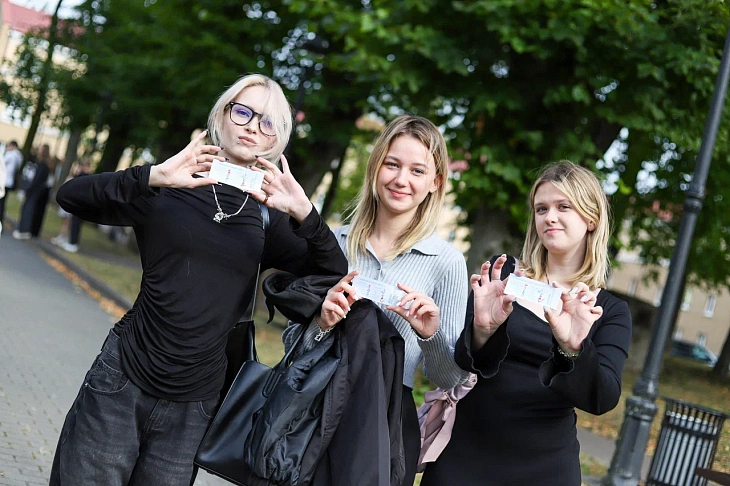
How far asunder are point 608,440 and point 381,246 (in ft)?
35.5

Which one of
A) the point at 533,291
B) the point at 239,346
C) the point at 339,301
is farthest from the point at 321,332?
the point at 533,291

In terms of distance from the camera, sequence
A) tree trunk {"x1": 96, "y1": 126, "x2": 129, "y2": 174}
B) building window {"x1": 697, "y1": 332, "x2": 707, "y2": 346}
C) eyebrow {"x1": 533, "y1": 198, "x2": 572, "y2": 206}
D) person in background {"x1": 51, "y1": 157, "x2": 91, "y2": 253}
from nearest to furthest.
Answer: eyebrow {"x1": 533, "y1": 198, "x2": 572, "y2": 206} < person in background {"x1": 51, "y1": 157, "x2": 91, "y2": 253} < tree trunk {"x1": 96, "y1": 126, "x2": 129, "y2": 174} < building window {"x1": 697, "y1": 332, "x2": 707, "y2": 346}

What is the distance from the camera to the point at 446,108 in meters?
12.4

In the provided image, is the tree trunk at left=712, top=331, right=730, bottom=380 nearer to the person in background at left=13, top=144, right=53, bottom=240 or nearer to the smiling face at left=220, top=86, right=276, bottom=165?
the person in background at left=13, top=144, right=53, bottom=240

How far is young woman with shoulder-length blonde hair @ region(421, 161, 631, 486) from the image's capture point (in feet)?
10.5

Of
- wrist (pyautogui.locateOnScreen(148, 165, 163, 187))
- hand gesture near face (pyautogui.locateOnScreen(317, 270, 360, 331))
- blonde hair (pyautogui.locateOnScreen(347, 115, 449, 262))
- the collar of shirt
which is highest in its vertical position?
blonde hair (pyautogui.locateOnScreen(347, 115, 449, 262))

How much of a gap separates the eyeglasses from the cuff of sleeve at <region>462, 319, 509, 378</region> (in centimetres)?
100

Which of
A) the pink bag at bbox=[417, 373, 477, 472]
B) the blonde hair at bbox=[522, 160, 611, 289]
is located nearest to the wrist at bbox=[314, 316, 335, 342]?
the pink bag at bbox=[417, 373, 477, 472]

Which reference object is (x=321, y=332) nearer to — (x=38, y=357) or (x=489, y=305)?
(x=489, y=305)

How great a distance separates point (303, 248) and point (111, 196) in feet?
2.32

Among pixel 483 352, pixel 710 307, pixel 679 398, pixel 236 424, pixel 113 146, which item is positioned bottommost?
pixel 679 398

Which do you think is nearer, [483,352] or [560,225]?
[483,352]

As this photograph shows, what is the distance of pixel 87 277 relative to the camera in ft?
55.7

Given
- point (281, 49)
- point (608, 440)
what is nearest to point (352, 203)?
point (608, 440)
